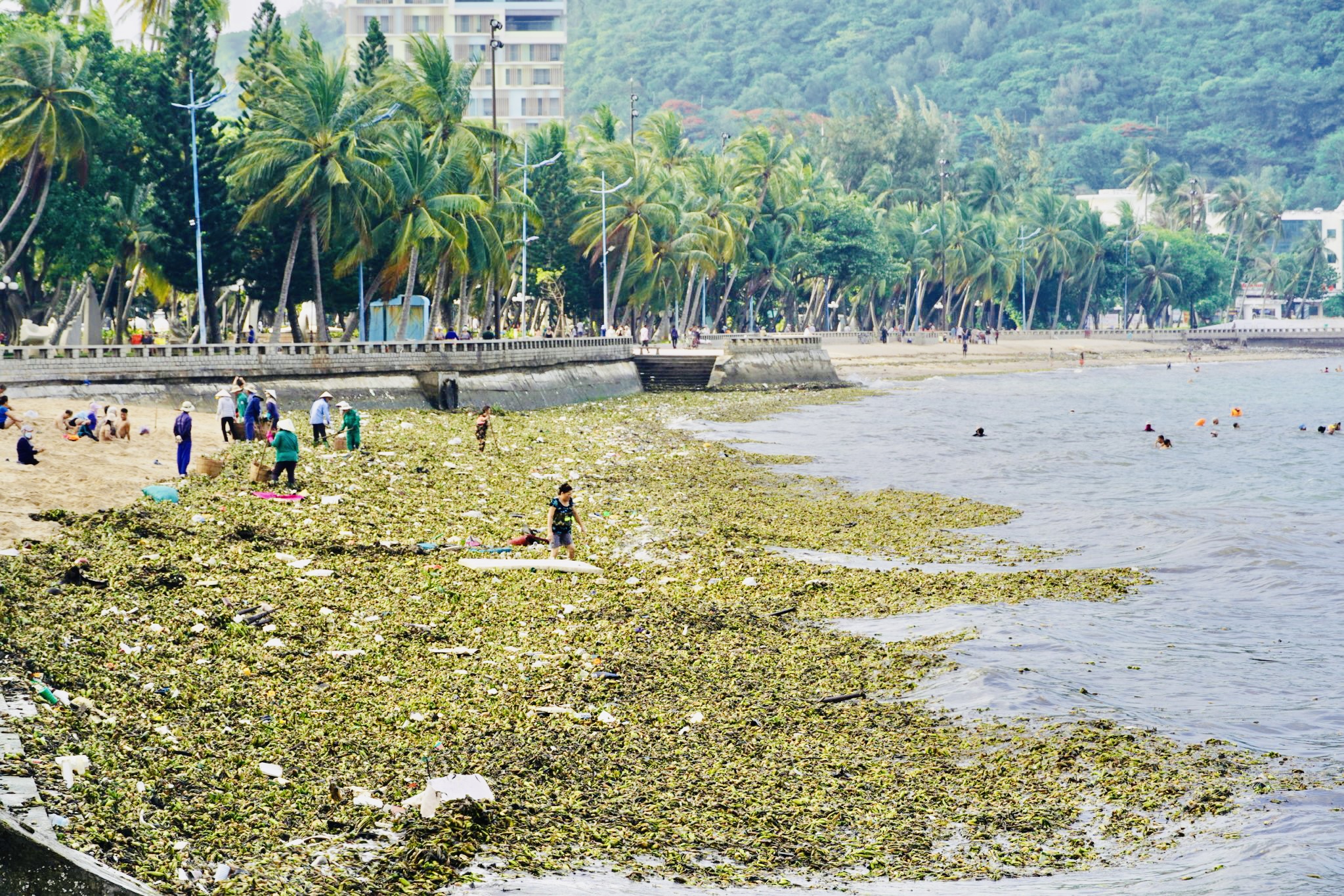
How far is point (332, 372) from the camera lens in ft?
146

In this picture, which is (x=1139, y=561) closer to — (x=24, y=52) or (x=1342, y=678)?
(x=1342, y=678)

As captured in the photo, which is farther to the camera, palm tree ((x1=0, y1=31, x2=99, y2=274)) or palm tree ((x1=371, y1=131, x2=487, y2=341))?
palm tree ((x1=371, y1=131, x2=487, y2=341))

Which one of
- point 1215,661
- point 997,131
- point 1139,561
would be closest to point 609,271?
point 1139,561

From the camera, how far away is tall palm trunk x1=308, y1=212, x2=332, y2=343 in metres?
50.8

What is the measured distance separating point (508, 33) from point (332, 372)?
13871 centimetres

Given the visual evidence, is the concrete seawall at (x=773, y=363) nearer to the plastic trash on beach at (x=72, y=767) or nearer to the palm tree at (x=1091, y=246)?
the plastic trash on beach at (x=72, y=767)

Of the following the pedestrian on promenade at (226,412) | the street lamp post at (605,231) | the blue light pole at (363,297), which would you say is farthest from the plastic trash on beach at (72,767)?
the street lamp post at (605,231)

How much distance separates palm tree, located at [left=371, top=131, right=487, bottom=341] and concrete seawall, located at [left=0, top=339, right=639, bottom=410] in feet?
14.3

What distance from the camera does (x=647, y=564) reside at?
2094cm

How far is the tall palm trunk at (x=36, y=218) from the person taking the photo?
145ft

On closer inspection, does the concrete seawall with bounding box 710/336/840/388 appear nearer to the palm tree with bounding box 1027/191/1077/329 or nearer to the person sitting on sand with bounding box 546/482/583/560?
the person sitting on sand with bounding box 546/482/583/560

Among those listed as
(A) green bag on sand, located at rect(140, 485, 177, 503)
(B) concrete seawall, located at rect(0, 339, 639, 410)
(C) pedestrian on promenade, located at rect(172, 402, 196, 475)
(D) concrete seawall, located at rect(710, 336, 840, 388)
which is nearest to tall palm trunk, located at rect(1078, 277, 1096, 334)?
(D) concrete seawall, located at rect(710, 336, 840, 388)

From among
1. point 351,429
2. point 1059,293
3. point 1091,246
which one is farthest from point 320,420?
point 1091,246

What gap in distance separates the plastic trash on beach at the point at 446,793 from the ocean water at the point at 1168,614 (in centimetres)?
112
